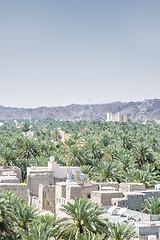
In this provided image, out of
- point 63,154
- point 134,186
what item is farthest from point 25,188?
point 63,154

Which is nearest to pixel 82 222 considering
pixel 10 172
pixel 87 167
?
Result: pixel 10 172

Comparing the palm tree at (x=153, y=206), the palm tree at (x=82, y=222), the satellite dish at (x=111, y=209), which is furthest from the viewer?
the palm tree at (x=153, y=206)

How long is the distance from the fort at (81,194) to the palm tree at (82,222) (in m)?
2.18

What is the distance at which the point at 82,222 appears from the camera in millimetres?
23797

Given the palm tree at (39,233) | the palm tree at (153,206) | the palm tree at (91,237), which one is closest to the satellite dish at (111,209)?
the palm tree at (153,206)

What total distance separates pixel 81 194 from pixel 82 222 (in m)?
7.66

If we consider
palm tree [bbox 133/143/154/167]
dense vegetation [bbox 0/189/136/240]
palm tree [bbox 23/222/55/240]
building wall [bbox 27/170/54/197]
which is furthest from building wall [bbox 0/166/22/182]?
palm tree [bbox 133/143/154/167]

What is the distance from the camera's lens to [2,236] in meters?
22.9

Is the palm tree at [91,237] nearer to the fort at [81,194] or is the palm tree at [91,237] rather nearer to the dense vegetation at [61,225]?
the dense vegetation at [61,225]

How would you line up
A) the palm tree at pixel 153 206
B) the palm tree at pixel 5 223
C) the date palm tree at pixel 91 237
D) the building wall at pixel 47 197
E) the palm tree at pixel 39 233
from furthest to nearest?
the building wall at pixel 47 197
the palm tree at pixel 153 206
the palm tree at pixel 5 223
the palm tree at pixel 39 233
the date palm tree at pixel 91 237

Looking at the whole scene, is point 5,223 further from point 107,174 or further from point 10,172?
point 107,174

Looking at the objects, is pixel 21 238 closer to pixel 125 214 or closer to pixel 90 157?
pixel 125 214

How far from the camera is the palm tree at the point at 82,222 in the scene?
23.7 metres

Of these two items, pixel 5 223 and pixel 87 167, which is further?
pixel 87 167
